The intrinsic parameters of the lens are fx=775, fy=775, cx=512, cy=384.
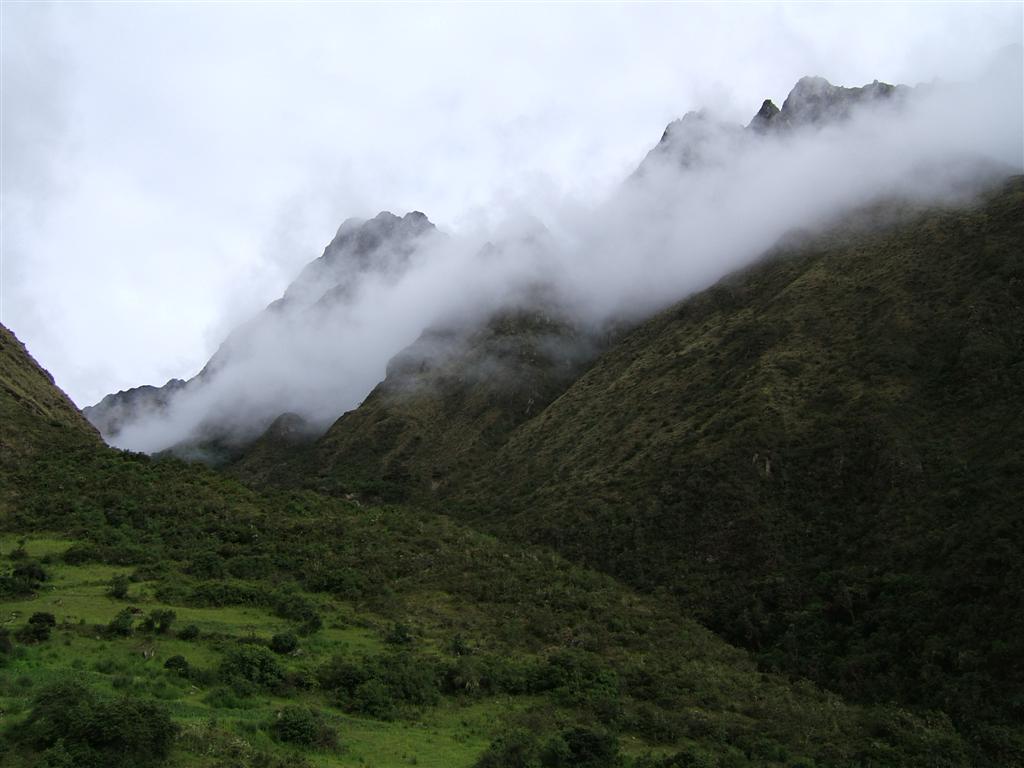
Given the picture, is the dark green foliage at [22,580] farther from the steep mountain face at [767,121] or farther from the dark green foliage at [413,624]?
the steep mountain face at [767,121]

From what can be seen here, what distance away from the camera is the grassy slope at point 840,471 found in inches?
1992

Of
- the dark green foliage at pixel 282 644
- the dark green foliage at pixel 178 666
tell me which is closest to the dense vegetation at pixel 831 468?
the dark green foliage at pixel 282 644

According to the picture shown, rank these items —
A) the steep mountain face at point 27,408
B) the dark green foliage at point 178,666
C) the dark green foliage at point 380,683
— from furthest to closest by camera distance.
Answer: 1. the steep mountain face at point 27,408
2. the dark green foliage at point 380,683
3. the dark green foliage at point 178,666

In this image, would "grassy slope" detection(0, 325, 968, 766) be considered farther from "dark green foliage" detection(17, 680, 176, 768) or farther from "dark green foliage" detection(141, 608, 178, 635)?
"dark green foliage" detection(17, 680, 176, 768)

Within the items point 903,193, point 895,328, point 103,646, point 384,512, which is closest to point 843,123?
point 903,193

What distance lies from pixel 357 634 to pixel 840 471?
44.6 m

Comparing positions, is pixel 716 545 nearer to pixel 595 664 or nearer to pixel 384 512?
pixel 595 664

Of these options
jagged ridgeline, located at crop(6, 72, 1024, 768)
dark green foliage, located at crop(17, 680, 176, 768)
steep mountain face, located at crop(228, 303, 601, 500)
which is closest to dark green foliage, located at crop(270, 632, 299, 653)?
jagged ridgeline, located at crop(6, 72, 1024, 768)

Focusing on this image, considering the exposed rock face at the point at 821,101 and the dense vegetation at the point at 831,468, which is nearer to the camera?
the dense vegetation at the point at 831,468

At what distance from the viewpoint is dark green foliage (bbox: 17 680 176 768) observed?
21.7m

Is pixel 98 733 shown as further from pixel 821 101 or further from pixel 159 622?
pixel 821 101

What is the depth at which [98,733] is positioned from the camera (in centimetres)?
2231

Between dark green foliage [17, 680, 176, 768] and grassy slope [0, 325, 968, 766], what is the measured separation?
2.05ft

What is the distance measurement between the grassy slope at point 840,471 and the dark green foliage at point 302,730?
109 feet
